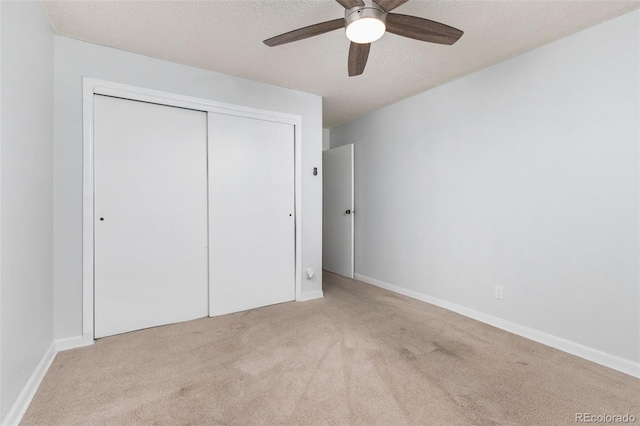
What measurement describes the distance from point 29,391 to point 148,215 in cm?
135

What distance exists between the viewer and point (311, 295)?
343 cm

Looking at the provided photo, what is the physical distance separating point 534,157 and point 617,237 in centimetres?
78

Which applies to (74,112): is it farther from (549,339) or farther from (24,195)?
(549,339)

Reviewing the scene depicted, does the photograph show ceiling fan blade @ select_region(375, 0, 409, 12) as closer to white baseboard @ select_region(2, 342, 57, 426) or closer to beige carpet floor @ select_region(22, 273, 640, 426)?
beige carpet floor @ select_region(22, 273, 640, 426)

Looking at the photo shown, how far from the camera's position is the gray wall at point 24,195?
141 centimetres

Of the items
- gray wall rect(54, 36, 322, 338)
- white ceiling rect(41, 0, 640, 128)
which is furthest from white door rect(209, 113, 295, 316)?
white ceiling rect(41, 0, 640, 128)

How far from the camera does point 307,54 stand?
8.22 feet

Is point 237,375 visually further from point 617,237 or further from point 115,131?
point 617,237

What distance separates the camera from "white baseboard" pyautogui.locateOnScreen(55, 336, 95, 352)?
2213 millimetres

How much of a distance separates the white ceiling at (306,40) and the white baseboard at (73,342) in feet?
7.45

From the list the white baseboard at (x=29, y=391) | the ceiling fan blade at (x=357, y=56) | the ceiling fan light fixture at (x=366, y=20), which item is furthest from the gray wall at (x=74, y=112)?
the ceiling fan light fixture at (x=366, y=20)

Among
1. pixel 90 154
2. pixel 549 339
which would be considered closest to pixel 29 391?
pixel 90 154

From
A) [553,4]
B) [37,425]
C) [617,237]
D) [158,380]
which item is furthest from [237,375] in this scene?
[553,4]

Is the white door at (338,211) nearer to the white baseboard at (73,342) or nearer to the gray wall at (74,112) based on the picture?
the gray wall at (74,112)
